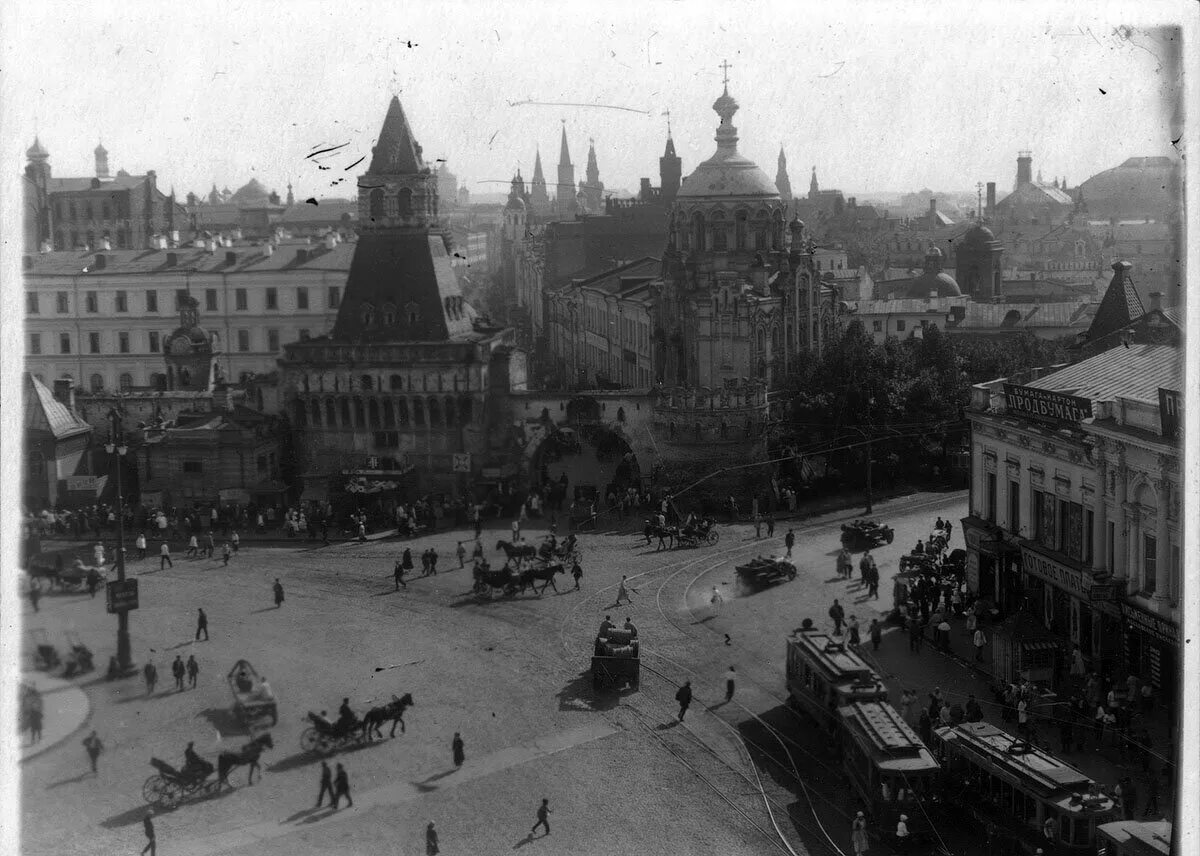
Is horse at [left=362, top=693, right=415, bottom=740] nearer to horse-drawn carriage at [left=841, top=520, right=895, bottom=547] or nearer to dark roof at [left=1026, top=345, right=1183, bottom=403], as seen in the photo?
dark roof at [left=1026, top=345, right=1183, bottom=403]

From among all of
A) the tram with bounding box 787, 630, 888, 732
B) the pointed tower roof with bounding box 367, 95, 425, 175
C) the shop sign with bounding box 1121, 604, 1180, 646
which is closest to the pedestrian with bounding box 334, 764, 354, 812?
the tram with bounding box 787, 630, 888, 732

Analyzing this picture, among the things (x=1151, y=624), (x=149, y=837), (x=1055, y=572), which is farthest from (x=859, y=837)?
(x=1055, y=572)

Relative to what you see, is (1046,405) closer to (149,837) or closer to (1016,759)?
(1016,759)

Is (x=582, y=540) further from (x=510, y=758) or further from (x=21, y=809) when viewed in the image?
(x=21, y=809)

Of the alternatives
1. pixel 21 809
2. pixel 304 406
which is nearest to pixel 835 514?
pixel 304 406

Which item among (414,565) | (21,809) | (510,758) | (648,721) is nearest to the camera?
(21,809)

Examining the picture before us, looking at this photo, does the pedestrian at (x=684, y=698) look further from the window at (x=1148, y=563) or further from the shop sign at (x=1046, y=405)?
the shop sign at (x=1046, y=405)
